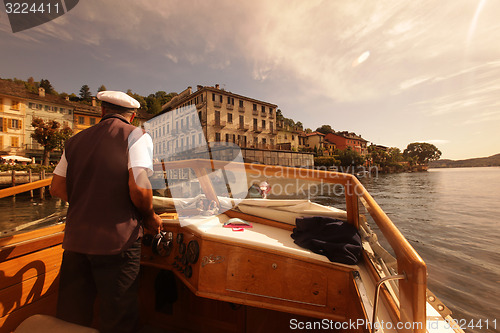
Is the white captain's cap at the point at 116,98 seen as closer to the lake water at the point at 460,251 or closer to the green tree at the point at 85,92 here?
the lake water at the point at 460,251

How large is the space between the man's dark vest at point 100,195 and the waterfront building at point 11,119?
45.0m

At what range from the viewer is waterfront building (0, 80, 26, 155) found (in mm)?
30859

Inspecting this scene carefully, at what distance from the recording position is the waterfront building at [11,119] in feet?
101

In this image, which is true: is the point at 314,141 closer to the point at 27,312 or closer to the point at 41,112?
the point at 41,112

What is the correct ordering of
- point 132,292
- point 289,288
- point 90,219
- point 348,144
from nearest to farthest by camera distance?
1. point 90,219
2. point 132,292
3. point 289,288
4. point 348,144

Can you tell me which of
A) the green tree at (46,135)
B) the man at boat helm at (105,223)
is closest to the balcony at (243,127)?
the green tree at (46,135)

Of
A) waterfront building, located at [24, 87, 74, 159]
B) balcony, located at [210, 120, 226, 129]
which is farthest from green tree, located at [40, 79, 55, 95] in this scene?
balcony, located at [210, 120, 226, 129]

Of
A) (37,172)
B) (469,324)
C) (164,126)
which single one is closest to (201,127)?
(164,126)

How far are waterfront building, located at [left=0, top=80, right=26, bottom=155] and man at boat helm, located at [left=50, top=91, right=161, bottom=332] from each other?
45.0 meters

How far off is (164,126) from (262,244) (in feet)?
134

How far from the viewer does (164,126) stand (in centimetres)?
3881

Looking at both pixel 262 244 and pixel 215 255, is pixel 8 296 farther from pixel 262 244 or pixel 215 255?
pixel 262 244

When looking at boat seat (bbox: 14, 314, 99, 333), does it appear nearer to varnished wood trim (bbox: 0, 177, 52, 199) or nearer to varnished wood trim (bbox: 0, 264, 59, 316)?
varnished wood trim (bbox: 0, 264, 59, 316)

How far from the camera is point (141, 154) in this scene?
144cm
